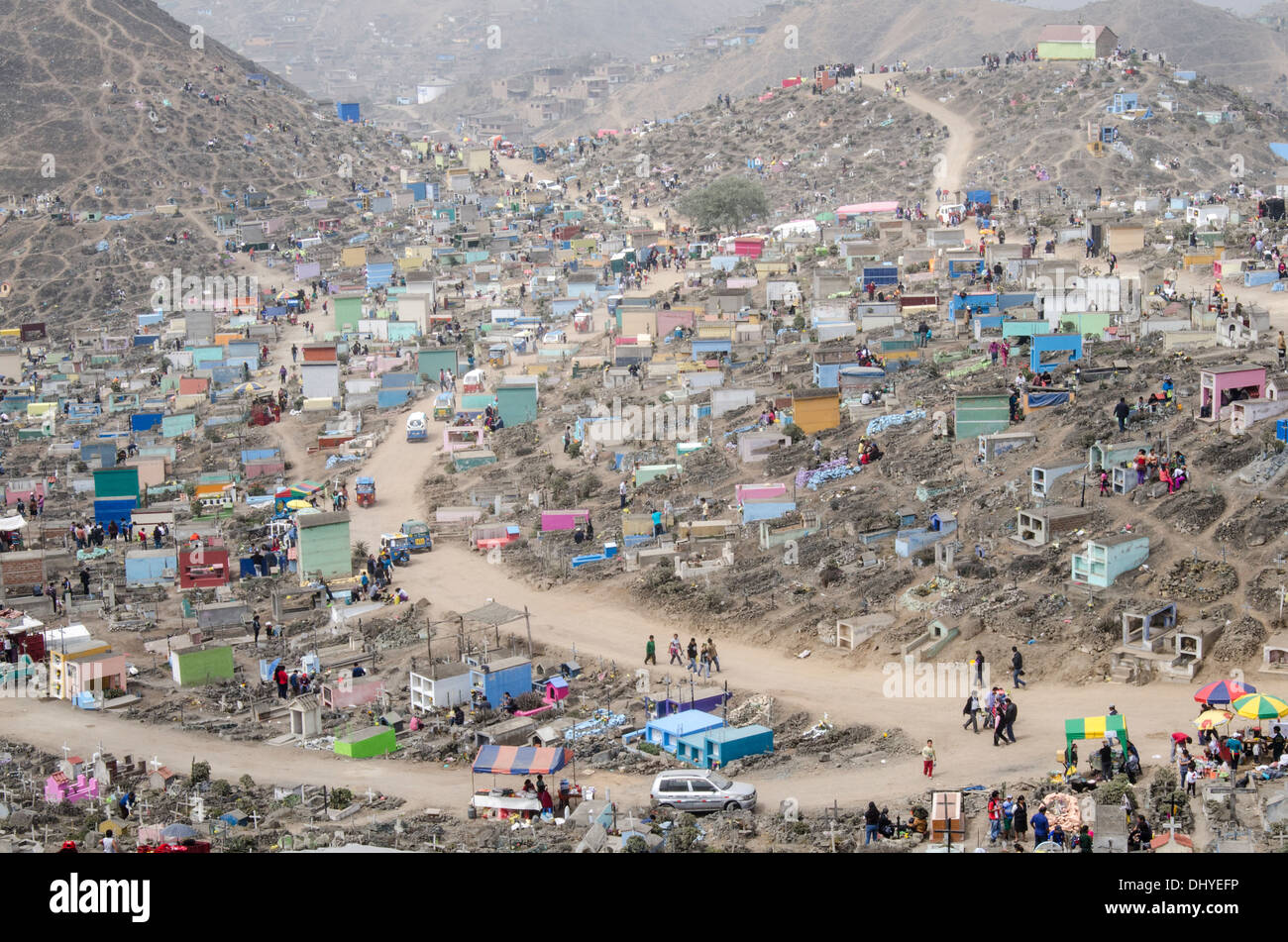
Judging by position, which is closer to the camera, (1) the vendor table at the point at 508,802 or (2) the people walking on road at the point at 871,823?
(2) the people walking on road at the point at 871,823

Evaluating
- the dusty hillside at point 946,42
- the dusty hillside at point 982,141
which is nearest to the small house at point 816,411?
the dusty hillside at point 982,141

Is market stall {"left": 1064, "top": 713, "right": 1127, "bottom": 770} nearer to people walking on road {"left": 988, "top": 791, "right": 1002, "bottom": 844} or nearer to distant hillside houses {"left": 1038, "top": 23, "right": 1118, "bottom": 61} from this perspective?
people walking on road {"left": 988, "top": 791, "right": 1002, "bottom": 844}

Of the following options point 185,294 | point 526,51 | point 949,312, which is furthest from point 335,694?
point 526,51

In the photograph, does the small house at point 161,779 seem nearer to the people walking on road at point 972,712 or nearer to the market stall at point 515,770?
the market stall at point 515,770

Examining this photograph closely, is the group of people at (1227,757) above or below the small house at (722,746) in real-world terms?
above

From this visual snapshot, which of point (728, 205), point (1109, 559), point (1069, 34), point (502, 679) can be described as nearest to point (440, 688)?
point (502, 679)

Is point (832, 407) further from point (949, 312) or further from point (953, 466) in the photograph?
point (949, 312)
